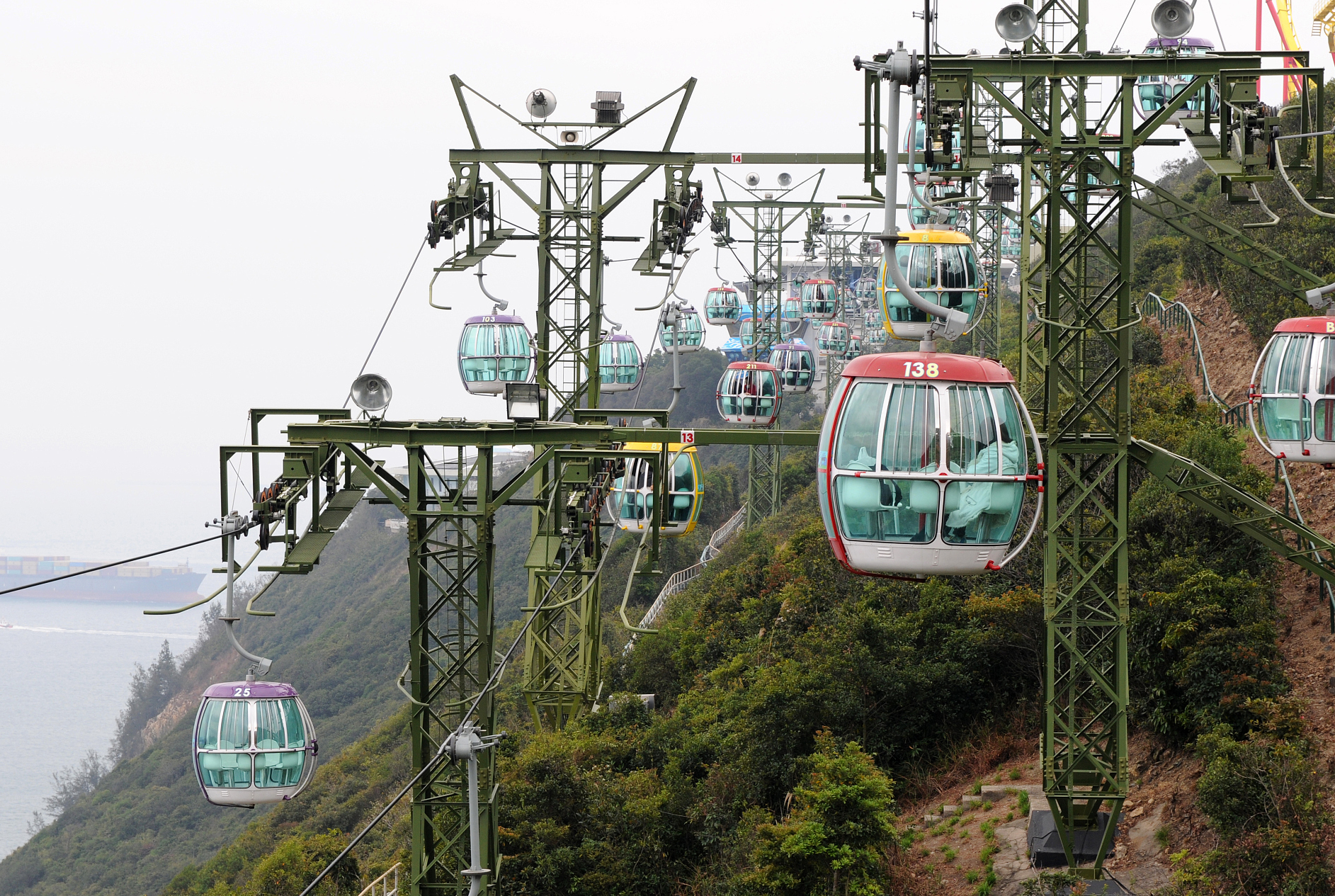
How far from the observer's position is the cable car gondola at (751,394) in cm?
3541

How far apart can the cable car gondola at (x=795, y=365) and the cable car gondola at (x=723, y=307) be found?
5.55m

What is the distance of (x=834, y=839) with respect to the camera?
17.5m

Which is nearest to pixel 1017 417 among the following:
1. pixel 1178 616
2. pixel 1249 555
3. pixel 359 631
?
pixel 1178 616

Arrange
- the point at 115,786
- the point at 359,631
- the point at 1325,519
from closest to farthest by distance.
A: the point at 1325,519 < the point at 115,786 < the point at 359,631

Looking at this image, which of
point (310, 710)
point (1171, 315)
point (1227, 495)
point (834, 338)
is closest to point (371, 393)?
point (1227, 495)

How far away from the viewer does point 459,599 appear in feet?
45.5

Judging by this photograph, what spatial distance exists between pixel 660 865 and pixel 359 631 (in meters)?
57.1

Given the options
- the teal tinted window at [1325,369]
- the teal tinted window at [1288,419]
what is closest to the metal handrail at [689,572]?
the teal tinted window at [1288,419]

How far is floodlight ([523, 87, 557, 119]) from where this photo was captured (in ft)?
74.4

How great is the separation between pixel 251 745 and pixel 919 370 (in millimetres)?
8178

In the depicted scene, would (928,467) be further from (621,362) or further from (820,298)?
(820,298)

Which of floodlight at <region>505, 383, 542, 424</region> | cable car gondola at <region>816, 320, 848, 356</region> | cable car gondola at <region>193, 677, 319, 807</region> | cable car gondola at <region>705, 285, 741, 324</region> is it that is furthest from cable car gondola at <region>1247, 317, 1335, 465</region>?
cable car gondola at <region>816, 320, 848, 356</region>

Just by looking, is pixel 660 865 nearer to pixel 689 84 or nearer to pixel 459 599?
pixel 459 599

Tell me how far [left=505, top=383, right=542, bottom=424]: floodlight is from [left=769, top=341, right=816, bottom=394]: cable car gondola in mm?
24159
